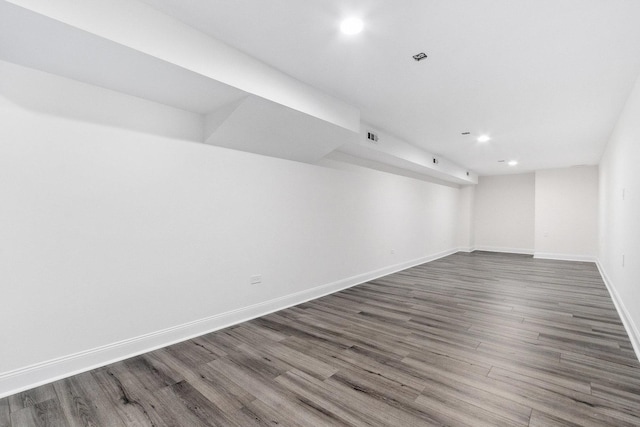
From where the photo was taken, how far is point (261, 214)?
3658 millimetres

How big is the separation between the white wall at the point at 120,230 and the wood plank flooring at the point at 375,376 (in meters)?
0.29

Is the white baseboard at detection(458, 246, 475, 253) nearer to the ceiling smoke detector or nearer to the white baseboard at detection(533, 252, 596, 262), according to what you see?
the white baseboard at detection(533, 252, 596, 262)

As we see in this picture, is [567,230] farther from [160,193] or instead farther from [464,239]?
[160,193]

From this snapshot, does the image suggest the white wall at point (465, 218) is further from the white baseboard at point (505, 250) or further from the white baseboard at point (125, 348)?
the white baseboard at point (125, 348)

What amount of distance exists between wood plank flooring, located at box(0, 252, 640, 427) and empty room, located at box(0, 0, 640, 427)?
0.07ft

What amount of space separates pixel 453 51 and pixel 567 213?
8356mm

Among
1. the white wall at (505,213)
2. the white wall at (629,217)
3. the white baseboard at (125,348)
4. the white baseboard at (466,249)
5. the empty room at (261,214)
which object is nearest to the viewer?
the empty room at (261,214)

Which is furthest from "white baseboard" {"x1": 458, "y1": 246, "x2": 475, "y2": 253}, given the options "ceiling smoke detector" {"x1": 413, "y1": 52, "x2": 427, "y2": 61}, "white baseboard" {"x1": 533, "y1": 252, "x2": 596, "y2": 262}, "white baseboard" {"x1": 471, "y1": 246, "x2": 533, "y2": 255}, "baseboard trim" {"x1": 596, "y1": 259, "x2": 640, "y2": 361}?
"ceiling smoke detector" {"x1": 413, "y1": 52, "x2": 427, "y2": 61}

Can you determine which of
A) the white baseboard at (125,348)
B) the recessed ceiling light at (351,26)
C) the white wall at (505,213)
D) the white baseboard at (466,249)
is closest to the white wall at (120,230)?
the white baseboard at (125,348)

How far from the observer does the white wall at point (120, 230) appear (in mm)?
2090

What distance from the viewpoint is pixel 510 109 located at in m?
3.80

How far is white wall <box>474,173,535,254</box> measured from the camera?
925 centimetres

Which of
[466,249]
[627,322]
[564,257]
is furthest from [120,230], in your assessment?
[564,257]

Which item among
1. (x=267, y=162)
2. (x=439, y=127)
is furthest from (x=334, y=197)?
(x=439, y=127)
